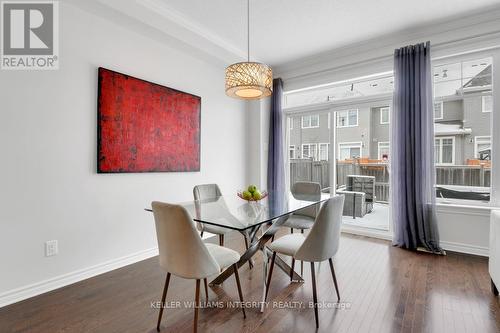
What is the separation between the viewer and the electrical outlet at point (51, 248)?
233 centimetres

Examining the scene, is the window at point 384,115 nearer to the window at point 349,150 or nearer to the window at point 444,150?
the window at point 349,150

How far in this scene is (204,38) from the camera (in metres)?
3.42

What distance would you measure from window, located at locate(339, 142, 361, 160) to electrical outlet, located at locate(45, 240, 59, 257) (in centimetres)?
399

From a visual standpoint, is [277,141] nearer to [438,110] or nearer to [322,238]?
[438,110]

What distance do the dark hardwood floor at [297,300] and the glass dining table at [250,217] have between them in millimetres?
219

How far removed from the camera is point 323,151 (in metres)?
4.54

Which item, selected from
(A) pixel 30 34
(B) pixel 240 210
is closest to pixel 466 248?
(B) pixel 240 210

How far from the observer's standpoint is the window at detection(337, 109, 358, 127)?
419 centimetres

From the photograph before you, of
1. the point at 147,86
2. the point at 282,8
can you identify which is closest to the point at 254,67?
the point at 282,8

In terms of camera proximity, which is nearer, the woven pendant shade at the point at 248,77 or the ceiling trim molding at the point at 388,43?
the woven pendant shade at the point at 248,77

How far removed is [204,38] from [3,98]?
2.24m

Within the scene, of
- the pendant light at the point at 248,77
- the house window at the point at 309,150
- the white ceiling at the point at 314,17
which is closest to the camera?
the pendant light at the point at 248,77

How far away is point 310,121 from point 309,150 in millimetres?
526

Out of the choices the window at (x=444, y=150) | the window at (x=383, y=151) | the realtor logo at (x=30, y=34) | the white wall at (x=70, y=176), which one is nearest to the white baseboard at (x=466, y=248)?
the window at (x=444, y=150)
